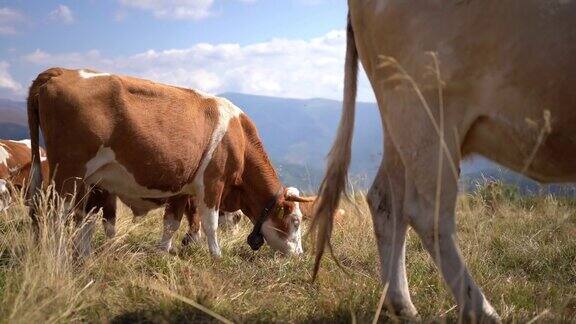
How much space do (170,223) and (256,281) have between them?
2489 millimetres

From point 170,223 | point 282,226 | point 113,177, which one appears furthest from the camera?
point 282,226

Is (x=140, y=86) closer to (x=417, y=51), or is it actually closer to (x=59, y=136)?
(x=59, y=136)

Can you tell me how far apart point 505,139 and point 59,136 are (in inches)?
143

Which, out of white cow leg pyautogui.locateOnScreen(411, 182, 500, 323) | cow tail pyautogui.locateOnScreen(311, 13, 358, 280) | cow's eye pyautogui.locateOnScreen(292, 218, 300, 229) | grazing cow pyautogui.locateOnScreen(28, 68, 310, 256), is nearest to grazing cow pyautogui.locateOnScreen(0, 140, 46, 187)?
grazing cow pyautogui.locateOnScreen(28, 68, 310, 256)

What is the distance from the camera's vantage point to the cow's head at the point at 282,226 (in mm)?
6598

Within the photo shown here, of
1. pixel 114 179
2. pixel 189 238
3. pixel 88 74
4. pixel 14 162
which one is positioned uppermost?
pixel 88 74

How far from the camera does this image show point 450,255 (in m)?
3.21

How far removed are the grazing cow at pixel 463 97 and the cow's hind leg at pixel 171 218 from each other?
330 centimetres

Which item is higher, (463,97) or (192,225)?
(463,97)

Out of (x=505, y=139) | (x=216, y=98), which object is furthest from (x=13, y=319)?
(x=216, y=98)

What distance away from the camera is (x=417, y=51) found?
126 inches

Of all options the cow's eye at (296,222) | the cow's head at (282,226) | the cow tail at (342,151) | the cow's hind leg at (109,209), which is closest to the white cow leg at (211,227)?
the cow's head at (282,226)

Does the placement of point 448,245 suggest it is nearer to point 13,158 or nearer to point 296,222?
point 296,222

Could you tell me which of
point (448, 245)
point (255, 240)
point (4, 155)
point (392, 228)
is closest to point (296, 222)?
point (255, 240)
